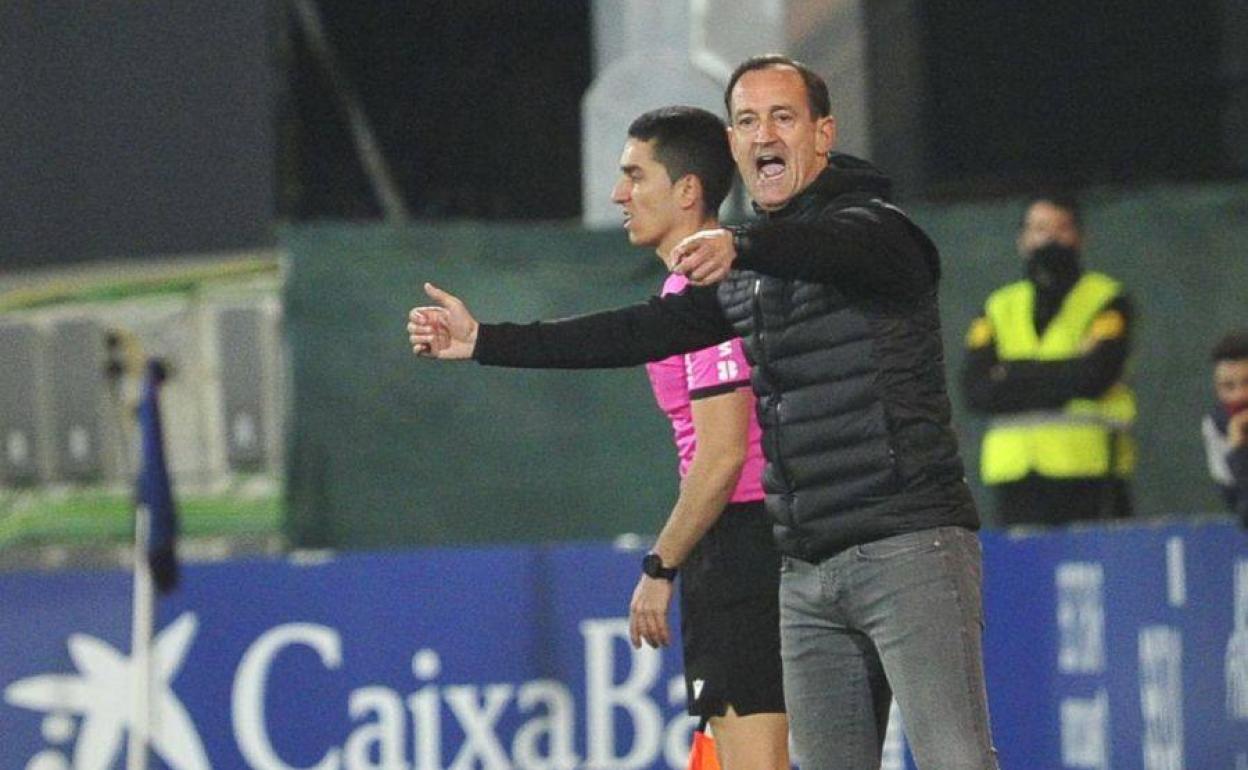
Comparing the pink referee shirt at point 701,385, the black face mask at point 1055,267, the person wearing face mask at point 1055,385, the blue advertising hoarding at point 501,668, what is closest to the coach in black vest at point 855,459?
the pink referee shirt at point 701,385

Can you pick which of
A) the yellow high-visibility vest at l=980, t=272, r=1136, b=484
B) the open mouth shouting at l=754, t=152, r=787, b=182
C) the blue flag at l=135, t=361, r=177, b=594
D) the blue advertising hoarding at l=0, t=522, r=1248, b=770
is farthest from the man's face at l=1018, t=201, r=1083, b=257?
the open mouth shouting at l=754, t=152, r=787, b=182

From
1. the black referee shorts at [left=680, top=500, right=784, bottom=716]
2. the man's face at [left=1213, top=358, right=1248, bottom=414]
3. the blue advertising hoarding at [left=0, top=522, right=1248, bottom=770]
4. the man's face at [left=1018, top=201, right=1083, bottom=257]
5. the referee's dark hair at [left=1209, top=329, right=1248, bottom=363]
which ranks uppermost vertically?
the man's face at [left=1018, top=201, right=1083, bottom=257]

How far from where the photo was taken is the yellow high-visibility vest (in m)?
9.91

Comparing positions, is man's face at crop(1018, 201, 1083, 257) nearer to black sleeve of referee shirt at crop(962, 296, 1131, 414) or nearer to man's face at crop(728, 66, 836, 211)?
black sleeve of referee shirt at crop(962, 296, 1131, 414)

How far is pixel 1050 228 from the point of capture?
10.0 m

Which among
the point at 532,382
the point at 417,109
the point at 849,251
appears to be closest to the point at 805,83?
the point at 849,251

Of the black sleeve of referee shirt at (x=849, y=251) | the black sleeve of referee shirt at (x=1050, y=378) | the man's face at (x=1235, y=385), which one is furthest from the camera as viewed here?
the black sleeve of referee shirt at (x=1050, y=378)

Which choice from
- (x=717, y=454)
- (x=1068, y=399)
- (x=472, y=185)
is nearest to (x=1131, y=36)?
(x=472, y=185)

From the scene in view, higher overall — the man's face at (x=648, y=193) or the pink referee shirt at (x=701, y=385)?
the man's face at (x=648, y=193)

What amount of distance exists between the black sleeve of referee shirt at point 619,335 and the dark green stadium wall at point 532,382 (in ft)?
15.8

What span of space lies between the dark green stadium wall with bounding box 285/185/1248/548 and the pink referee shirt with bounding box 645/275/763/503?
Result: 160 inches

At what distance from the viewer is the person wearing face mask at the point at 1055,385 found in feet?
32.5

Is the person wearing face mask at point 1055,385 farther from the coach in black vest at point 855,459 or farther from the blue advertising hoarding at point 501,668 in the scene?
the coach in black vest at point 855,459

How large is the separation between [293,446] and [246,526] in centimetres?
58
